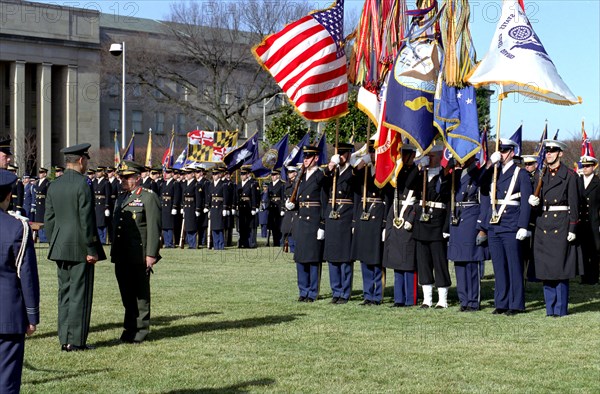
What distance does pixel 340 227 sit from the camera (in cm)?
1422

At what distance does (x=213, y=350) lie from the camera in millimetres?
10227

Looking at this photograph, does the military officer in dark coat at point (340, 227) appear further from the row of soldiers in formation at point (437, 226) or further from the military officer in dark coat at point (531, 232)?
the military officer in dark coat at point (531, 232)

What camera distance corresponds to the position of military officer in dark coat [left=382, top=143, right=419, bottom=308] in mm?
13586

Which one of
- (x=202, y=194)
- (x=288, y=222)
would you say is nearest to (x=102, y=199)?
(x=202, y=194)

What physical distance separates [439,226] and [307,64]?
9.49 ft

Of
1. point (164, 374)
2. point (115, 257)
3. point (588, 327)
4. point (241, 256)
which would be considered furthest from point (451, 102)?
point (241, 256)

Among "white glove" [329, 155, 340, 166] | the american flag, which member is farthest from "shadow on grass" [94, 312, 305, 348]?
the american flag

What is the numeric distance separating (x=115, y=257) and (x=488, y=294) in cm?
681

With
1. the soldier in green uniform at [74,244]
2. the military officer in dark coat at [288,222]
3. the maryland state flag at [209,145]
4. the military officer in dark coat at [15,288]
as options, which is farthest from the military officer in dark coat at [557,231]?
the maryland state flag at [209,145]

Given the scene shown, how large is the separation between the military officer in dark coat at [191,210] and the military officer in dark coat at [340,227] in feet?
39.2

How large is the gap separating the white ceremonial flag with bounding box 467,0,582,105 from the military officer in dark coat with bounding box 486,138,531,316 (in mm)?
801

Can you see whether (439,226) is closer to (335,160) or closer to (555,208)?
(555,208)

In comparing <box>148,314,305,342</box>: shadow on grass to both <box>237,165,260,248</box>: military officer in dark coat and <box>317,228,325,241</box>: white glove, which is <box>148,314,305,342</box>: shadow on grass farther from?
<box>237,165,260,248</box>: military officer in dark coat

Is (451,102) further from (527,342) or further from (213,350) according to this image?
(213,350)
